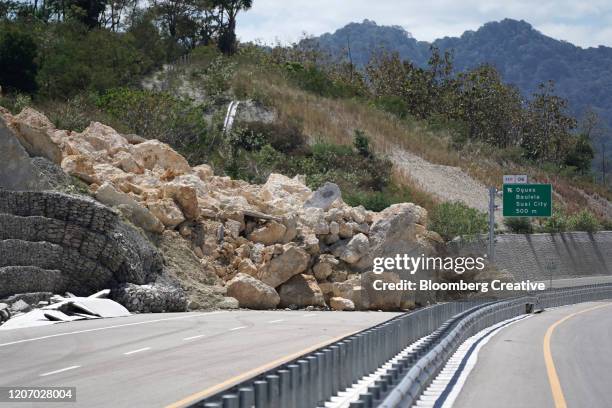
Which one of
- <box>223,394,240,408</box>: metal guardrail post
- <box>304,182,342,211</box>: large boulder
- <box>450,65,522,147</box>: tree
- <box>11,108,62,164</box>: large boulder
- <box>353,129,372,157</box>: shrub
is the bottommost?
<box>223,394,240,408</box>: metal guardrail post

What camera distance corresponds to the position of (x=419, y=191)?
225 ft

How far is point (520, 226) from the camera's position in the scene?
65.8 m

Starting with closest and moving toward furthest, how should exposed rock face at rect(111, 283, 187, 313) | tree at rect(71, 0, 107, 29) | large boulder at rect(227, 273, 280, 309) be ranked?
exposed rock face at rect(111, 283, 187, 313) → large boulder at rect(227, 273, 280, 309) → tree at rect(71, 0, 107, 29)

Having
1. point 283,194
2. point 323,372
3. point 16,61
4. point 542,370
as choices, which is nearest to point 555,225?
point 283,194

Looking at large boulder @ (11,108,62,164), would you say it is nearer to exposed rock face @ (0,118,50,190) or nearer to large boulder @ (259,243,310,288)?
exposed rock face @ (0,118,50,190)

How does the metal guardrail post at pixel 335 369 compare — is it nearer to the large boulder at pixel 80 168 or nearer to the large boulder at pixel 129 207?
the large boulder at pixel 129 207

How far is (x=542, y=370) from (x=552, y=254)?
49120mm

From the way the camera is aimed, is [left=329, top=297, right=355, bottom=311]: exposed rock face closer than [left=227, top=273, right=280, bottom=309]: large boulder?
No

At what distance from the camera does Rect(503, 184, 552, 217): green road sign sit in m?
50.2

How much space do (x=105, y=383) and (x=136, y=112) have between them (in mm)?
42067

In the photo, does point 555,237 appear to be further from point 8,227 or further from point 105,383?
point 105,383

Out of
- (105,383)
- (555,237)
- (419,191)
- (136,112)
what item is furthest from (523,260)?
(105,383)

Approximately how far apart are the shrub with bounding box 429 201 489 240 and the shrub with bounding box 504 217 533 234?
9066mm

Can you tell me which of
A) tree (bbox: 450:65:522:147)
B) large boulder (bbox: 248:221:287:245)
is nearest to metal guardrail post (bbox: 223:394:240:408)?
large boulder (bbox: 248:221:287:245)
